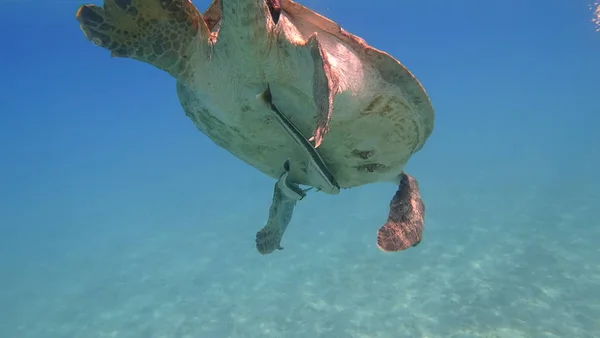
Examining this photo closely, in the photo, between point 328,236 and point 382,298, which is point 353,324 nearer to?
point 382,298

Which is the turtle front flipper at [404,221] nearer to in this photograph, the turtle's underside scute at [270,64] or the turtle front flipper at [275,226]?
the turtle's underside scute at [270,64]

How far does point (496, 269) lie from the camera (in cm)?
1218

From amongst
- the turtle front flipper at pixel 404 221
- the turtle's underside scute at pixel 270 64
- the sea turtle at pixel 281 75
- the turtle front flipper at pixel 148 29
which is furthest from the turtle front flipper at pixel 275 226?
the turtle front flipper at pixel 148 29

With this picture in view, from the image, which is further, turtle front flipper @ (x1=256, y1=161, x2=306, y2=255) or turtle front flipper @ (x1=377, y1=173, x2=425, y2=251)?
turtle front flipper @ (x1=256, y1=161, x2=306, y2=255)

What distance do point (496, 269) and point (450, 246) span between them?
6.78 feet

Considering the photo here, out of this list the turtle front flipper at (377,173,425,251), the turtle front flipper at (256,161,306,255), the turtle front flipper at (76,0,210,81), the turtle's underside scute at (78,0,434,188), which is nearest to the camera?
the turtle's underside scute at (78,0,434,188)

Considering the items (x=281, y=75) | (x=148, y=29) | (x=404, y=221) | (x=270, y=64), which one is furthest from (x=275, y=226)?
(x=148, y=29)

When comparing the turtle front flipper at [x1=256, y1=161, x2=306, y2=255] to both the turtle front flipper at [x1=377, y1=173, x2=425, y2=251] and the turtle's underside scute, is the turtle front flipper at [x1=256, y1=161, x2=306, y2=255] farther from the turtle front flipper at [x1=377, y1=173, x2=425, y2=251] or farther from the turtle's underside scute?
the turtle's underside scute

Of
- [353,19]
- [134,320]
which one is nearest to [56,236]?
[134,320]

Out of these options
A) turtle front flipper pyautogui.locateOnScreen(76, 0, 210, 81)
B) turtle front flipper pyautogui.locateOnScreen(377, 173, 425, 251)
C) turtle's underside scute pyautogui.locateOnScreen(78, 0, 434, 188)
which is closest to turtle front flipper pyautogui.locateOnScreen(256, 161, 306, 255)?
turtle front flipper pyautogui.locateOnScreen(377, 173, 425, 251)

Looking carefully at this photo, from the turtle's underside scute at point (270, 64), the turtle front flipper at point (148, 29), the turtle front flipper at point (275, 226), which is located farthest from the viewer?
the turtle front flipper at point (275, 226)

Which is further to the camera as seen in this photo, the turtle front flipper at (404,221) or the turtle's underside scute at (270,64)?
the turtle front flipper at (404,221)

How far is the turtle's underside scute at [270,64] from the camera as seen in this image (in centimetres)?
272

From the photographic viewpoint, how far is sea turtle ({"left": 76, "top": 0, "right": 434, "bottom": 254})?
2725 millimetres
